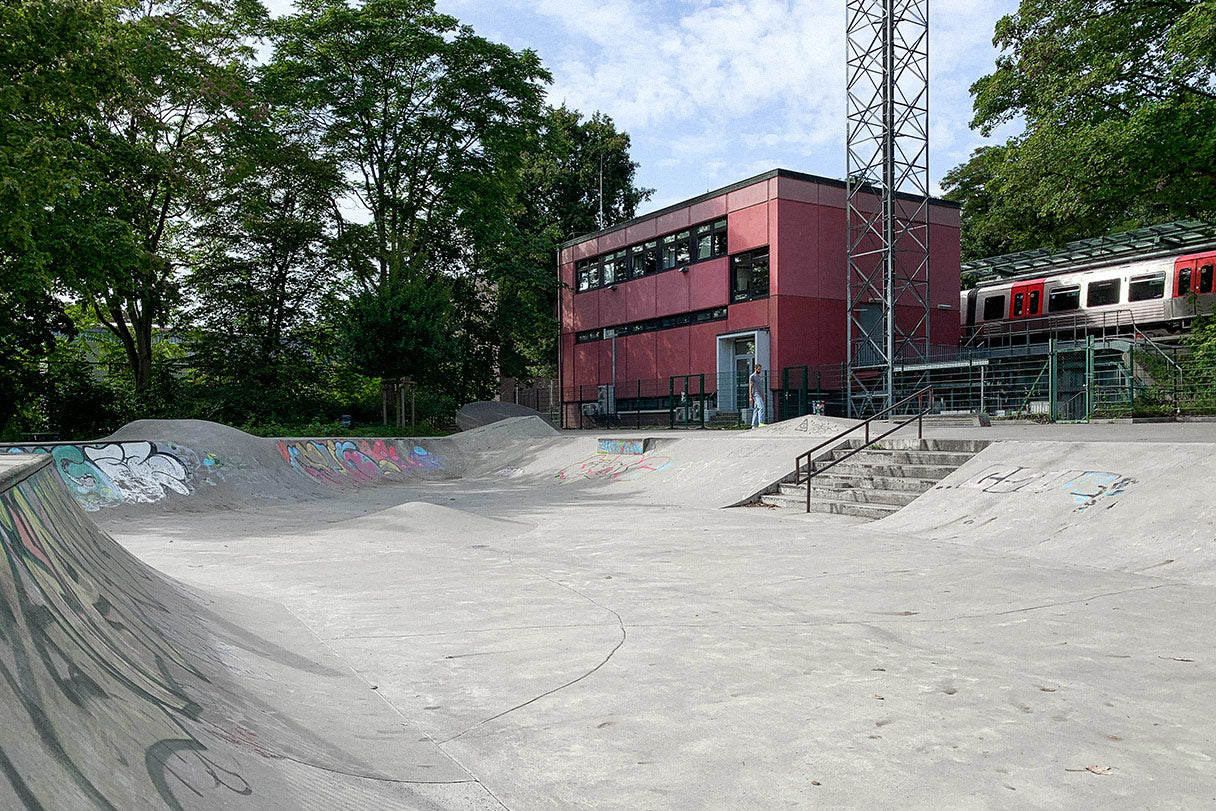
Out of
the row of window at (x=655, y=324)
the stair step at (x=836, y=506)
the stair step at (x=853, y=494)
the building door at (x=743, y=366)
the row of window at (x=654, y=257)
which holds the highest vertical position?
the row of window at (x=654, y=257)

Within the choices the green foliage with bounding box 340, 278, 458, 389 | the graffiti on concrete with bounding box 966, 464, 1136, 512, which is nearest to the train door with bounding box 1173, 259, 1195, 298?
the graffiti on concrete with bounding box 966, 464, 1136, 512

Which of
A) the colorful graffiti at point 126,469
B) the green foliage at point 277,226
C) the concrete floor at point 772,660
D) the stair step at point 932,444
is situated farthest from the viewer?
the green foliage at point 277,226

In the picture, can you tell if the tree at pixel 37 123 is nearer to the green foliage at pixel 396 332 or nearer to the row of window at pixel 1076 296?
the green foliage at pixel 396 332

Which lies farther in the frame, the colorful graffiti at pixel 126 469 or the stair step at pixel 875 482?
the colorful graffiti at pixel 126 469

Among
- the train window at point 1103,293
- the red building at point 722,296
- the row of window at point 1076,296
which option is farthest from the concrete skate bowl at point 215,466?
the train window at point 1103,293

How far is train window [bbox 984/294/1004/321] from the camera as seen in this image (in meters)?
29.7

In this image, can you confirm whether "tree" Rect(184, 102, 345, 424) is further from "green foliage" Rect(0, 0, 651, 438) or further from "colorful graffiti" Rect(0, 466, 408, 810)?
"colorful graffiti" Rect(0, 466, 408, 810)

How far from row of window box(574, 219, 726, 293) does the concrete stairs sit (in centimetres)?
1712

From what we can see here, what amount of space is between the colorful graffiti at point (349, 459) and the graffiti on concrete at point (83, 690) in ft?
48.2

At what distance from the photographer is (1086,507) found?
8.44m

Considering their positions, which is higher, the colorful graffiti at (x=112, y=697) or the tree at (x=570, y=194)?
the tree at (x=570, y=194)

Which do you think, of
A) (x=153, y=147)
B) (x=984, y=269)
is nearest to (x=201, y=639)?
(x=153, y=147)

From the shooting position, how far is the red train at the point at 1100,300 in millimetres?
23297

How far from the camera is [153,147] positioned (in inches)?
904
